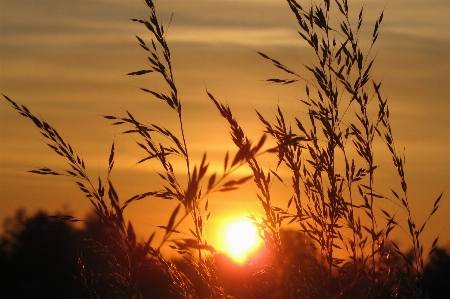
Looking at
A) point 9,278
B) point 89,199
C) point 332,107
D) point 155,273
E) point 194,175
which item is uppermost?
point 9,278

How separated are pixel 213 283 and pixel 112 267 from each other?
462mm

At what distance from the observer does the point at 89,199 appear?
10.5ft

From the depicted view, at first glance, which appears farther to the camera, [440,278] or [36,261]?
[36,261]

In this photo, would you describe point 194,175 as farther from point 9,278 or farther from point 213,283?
point 9,278

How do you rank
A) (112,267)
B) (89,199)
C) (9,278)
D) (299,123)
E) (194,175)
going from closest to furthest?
1. (194,175)
2. (89,199)
3. (112,267)
4. (299,123)
5. (9,278)

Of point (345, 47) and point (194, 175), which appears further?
point (345, 47)

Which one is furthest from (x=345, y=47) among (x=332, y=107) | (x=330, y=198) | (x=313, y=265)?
(x=313, y=265)

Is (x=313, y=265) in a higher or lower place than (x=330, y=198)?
lower

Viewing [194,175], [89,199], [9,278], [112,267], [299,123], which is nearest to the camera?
[194,175]

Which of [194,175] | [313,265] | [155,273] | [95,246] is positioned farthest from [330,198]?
[194,175]

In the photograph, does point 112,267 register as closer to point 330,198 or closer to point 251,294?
point 251,294

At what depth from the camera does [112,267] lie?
342cm

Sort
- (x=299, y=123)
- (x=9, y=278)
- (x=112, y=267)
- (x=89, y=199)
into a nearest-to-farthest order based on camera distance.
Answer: (x=89, y=199), (x=112, y=267), (x=299, y=123), (x=9, y=278)

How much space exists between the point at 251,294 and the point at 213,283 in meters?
0.17
